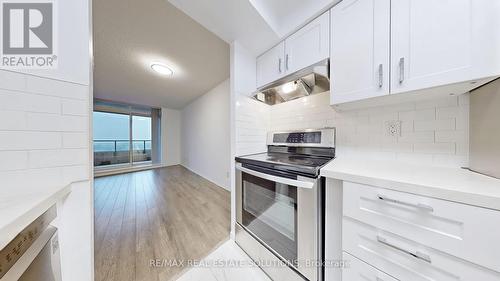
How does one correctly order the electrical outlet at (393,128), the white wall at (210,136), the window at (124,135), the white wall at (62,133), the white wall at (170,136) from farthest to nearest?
the white wall at (170,136) → the window at (124,135) → the white wall at (210,136) → the electrical outlet at (393,128) → the white wall at (62,133)

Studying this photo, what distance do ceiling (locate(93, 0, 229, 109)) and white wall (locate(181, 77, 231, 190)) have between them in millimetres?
424

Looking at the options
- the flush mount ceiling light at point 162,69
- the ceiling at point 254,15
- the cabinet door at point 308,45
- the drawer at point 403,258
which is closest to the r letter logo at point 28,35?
the ceiling at point 254,15

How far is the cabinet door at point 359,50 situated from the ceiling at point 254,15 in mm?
203

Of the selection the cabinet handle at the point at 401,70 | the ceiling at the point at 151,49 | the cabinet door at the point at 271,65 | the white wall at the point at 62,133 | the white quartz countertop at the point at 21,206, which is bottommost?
the white quartz countertop at the point at 21,206

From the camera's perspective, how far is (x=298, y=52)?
1387 millimetres

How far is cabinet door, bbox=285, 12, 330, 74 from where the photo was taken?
119 centimetres

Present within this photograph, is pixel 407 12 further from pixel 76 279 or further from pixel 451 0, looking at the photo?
pixel 76 279

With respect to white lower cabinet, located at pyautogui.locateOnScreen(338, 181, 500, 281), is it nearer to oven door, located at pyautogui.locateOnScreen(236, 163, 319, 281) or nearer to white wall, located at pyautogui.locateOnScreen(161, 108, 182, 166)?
oven door, located at pyautogui.locateOnScreen(236, 163, 319, 281)

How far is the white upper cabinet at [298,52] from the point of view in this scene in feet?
3.96

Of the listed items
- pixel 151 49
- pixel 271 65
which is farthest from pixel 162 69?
pixel 271 65

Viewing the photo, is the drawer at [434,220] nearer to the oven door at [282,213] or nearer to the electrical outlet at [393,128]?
the oven door at [282,213]

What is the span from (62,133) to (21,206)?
1.10ft

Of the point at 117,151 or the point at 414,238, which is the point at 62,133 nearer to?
the point at 414,238

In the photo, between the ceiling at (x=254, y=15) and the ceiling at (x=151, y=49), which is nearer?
the ceiling at (x=254, y=15)
